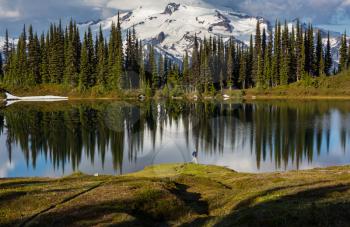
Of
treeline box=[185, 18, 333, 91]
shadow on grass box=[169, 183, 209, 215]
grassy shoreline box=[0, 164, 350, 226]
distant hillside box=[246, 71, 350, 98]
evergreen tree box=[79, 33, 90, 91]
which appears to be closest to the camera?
grassy shoreline box=[0, 164, 350, 226]

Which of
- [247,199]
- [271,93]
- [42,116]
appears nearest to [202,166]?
[247,199]

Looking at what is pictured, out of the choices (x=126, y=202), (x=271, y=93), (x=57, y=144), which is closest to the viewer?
(x=126, y=202)

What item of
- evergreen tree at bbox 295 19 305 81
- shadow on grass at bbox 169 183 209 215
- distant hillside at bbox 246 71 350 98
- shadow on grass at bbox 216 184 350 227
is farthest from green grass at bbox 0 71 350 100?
shadow on grass at bbox 216 184 350 227

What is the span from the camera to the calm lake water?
58094 mm

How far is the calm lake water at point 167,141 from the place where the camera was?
58.1 meters

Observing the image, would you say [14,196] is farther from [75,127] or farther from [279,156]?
[75,127]

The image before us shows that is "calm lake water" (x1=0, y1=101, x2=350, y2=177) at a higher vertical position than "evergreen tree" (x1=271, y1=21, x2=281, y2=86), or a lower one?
lower

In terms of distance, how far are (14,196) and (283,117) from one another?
82.4m

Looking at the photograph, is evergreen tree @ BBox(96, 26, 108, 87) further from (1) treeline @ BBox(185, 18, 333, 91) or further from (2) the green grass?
(1) treeline @ BBox(185, 18, 333, 91)

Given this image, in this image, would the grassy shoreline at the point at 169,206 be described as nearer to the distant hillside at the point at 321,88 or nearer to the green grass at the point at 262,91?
the distant hillside at the point at 321,88

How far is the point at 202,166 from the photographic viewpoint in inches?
2040

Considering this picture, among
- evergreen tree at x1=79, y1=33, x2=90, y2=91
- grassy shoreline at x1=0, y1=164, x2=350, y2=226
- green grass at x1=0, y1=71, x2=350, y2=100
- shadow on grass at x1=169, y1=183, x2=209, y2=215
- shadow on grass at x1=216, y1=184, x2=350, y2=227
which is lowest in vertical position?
shadow on grass at x1=169, y1=183, x2=209, y2=215

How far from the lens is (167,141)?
254 feet

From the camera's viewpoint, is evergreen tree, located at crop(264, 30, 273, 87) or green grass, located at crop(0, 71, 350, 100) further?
evergreen tree, located at crop(264, 30, 273, 87)
